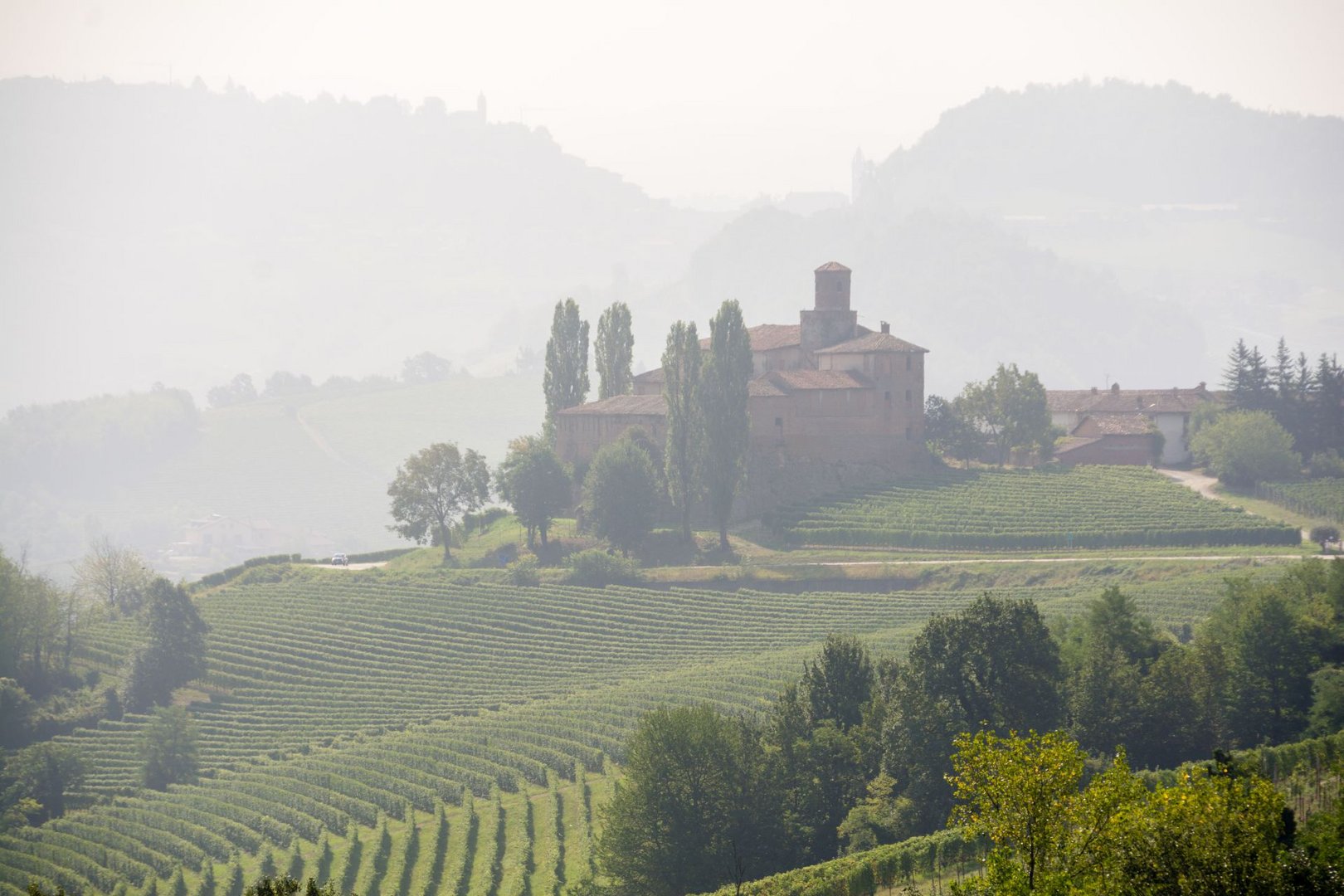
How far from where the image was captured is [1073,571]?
60.0m

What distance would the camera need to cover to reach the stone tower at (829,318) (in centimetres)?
8288

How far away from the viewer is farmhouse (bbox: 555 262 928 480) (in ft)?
249

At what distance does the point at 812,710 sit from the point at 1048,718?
20.6 feet

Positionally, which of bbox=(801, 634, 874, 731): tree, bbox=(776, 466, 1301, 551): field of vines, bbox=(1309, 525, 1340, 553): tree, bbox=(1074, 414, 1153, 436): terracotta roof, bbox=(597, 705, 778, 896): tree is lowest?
bbox=(597, 705, 778, 896): tree

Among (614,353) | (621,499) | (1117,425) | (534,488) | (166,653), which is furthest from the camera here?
(614,353)

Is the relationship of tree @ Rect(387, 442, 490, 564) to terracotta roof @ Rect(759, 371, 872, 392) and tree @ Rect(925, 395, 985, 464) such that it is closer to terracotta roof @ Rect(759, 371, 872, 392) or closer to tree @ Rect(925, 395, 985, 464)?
terracotta roof @ Rect(759, 371, 872, 392)

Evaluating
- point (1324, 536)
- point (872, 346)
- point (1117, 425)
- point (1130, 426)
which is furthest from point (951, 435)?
point (1324, 536)

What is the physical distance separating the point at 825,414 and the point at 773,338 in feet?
34.0

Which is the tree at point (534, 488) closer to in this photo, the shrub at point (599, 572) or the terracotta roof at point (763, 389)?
the shrub at point (599, 572)

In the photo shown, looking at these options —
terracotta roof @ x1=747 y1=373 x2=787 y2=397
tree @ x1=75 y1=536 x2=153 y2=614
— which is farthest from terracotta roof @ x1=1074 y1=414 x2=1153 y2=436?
tree @ x1=75 y1=536 x2=153 y2=614

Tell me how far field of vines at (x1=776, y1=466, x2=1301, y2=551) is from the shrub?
8076mm

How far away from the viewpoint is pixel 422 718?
5475cm

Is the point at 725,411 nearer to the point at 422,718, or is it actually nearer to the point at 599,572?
the point at 599,572

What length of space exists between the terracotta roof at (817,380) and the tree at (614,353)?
9.96 m
